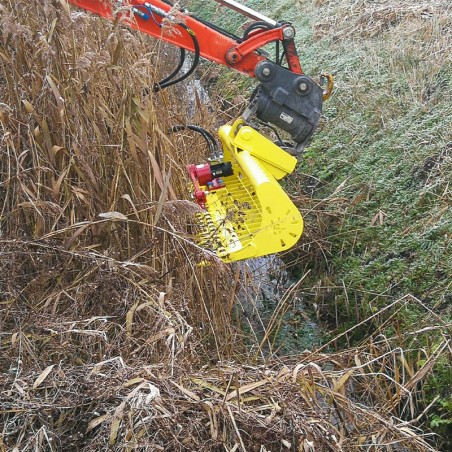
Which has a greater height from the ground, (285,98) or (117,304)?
(285,98)

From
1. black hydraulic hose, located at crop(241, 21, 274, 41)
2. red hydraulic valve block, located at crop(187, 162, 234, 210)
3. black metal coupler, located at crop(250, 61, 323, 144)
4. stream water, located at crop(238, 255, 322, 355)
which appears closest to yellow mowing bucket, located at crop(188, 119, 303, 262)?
red hydraulic valve block, located at crop(187, 162, 234, 210)

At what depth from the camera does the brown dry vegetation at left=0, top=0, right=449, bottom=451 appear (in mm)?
1848

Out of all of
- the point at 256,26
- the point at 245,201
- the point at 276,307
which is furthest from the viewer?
the point at 256,26

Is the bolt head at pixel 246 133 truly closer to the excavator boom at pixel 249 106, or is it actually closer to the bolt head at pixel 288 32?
the excavator boom at pixel 249 106

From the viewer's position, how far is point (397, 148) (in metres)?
3.95

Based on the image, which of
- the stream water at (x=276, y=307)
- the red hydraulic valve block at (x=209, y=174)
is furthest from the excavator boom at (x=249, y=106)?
the stream water at (x=276, y=307)

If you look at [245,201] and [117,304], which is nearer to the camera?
[117,304]

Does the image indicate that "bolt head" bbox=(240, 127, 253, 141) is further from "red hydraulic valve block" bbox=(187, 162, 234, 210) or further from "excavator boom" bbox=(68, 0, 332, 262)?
"red hydraulic valve block" bbox=(187, 162, 234, 210)

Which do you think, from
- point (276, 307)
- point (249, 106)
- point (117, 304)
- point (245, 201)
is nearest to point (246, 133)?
point (249, 106)

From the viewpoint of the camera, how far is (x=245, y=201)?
3.52 meters

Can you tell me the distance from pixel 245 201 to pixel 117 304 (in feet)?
4.39

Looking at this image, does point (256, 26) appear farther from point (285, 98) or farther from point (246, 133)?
point (246, 133)

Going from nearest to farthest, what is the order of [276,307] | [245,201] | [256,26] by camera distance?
1. [276,307]
2. [245,201]
3. [256,26]

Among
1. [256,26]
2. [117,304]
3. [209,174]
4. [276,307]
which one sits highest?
[256,26]
